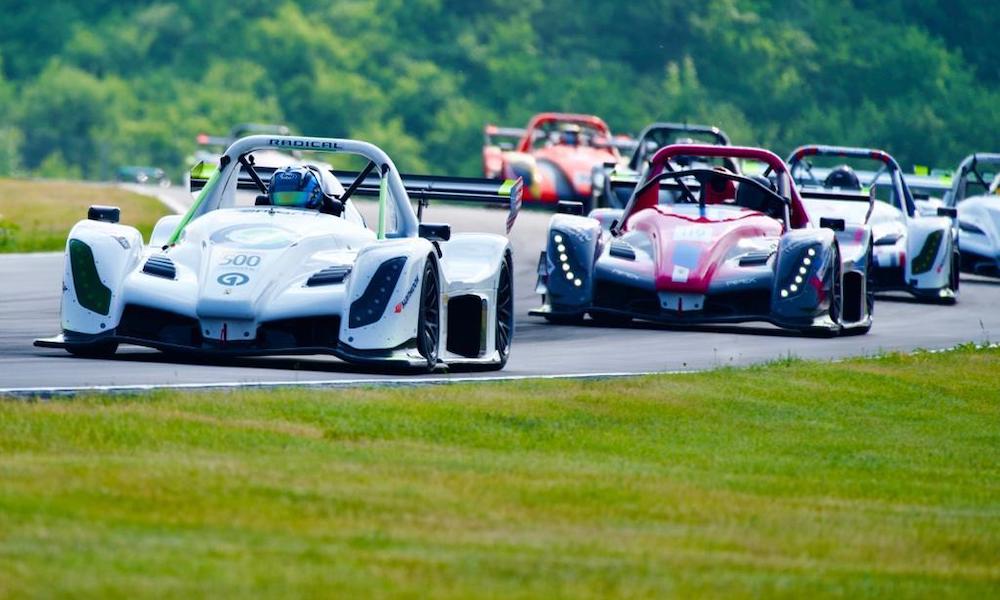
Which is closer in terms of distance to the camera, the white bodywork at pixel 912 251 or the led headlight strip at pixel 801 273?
the led headlight strip at pixel 801 273

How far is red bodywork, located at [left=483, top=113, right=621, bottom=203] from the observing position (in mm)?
40844

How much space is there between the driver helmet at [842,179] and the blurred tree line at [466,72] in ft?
136

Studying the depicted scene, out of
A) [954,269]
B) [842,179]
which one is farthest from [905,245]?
[842,179]

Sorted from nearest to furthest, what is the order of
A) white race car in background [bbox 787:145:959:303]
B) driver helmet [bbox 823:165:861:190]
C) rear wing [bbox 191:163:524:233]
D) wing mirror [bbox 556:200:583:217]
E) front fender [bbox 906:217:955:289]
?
rear wing [bbox 191:163:524:233] → wing mirror [bbox 556:200:583:217] → white race car in background [bbox 787:145:959:303] → front fender [bbox 906:217:955:289] → driver helmet [bbox 823:165:861:190]

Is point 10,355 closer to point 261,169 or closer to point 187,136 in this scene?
point 261,169

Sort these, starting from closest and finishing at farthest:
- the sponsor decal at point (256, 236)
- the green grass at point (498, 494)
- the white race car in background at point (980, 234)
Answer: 1. the green grass at point (498, 494)
2. the sponsor decal at point (256, 236)
3. the white race car in background at point (980, 234)

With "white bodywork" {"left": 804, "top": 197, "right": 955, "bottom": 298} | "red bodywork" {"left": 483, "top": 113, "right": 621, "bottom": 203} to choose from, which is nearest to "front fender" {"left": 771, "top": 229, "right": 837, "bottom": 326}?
"white bodywork" {"left": 804, "top": 197, "right": 955, "bottom": 298}

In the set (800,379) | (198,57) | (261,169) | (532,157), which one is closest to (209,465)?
(800,379)

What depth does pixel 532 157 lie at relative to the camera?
41.5 metres

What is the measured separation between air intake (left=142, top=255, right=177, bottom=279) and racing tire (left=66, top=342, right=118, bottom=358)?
19.1 inches

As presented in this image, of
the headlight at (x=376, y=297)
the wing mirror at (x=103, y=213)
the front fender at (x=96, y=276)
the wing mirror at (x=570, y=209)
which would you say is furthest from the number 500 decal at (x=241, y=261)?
the wing mirror at (x=570, y=209)

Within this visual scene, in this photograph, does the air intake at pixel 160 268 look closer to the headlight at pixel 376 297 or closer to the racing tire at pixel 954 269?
the headlight at pixel 376 297

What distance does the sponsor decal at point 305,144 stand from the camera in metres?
14.5

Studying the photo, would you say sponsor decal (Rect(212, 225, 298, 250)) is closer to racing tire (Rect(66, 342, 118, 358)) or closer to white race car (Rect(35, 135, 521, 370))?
white race car (Rect(35, 135, 521, 370))
